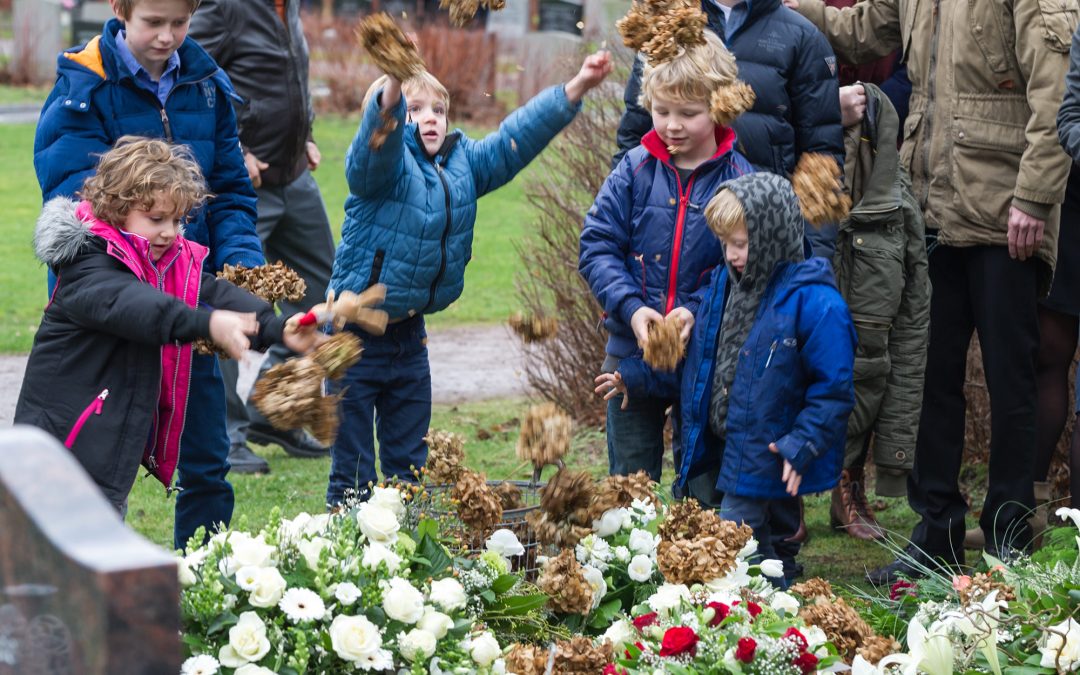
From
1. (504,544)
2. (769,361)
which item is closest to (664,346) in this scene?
(769,361)

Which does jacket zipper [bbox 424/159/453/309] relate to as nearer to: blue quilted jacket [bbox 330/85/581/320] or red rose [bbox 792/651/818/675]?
blue quilted jacket [bbox 330/85/581/320]

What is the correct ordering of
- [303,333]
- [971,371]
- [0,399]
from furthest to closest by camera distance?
[0,399] < [971,371] < [303,333]

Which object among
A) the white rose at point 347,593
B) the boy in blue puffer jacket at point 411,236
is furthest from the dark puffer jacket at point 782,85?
the white rose at point 347,593

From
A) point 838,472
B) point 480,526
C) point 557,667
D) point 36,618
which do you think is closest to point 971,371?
point 838,472

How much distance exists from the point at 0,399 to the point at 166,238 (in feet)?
13.3

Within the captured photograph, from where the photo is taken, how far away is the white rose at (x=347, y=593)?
314 centimetres

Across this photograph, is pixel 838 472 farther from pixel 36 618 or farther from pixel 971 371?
pixel 36 618

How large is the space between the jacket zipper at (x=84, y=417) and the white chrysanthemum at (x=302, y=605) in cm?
115

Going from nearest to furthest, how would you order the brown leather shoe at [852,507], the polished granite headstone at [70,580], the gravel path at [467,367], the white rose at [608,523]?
the polished granite headstone at [70,580] < the white rose at [608,523] < the brown leather shoe at [852,507] < the gravel path at [467,367]

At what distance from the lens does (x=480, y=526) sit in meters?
3.97

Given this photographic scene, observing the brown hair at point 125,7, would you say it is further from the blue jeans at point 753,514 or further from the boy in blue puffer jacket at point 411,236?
the blue jeans at point 753,514

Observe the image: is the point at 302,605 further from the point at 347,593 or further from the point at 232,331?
the point at 232,331

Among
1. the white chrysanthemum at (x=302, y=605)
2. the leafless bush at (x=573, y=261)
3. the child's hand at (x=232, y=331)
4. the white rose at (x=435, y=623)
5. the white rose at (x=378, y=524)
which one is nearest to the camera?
the white chrysanthemum at (x=302, y=605)

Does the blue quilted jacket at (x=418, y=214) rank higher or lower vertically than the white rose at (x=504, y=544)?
higher
